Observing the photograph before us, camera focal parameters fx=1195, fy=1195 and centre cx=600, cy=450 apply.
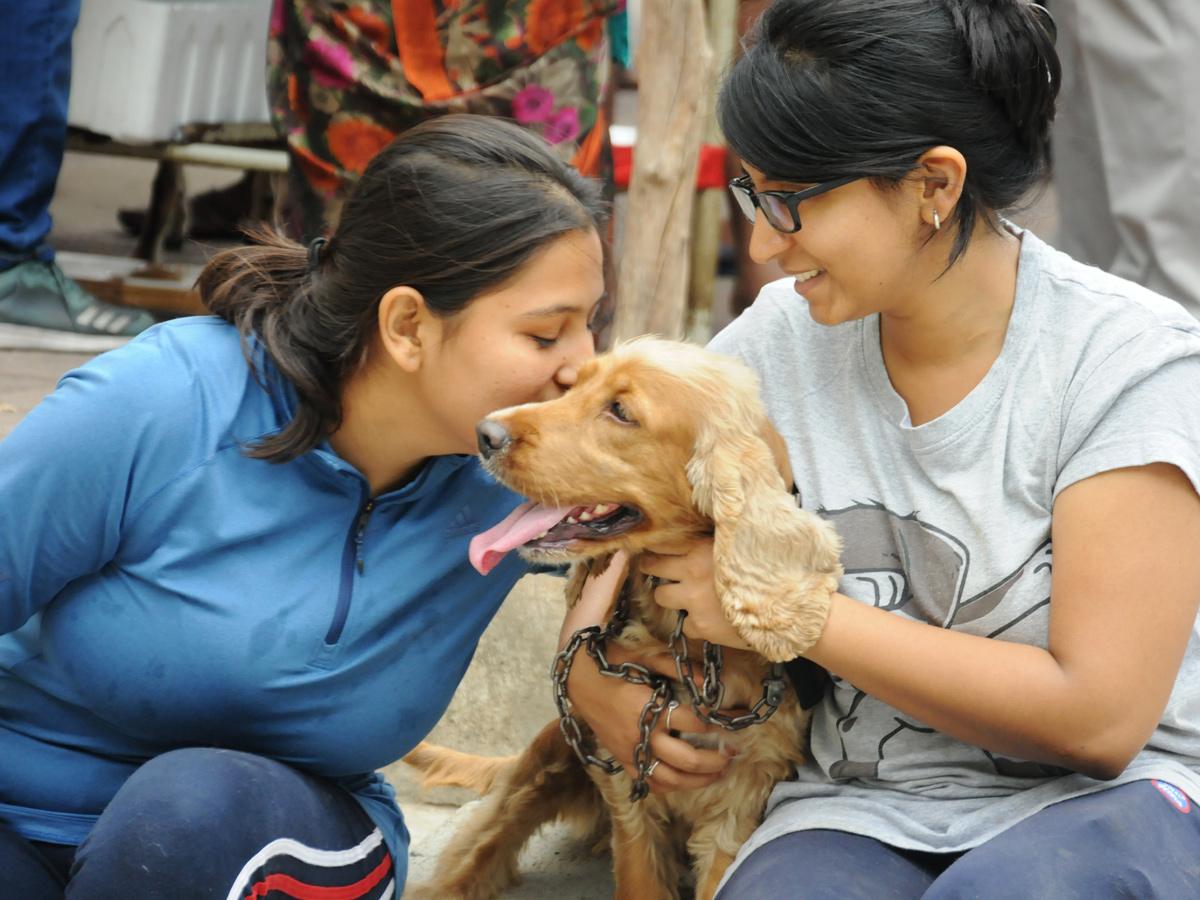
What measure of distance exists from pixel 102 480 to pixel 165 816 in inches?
20.7

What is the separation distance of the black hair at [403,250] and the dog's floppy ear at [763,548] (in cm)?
49

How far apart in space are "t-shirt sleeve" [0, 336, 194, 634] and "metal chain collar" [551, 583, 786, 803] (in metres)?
0.86

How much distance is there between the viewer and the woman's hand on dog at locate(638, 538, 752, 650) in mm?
2051

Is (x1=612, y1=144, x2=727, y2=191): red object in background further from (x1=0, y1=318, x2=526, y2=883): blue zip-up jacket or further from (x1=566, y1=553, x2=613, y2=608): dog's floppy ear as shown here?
(x1=0, y1=318, x2=526, y2=883): blue zip-up jacket

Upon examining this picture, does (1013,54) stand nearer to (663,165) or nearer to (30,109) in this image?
(663,165)

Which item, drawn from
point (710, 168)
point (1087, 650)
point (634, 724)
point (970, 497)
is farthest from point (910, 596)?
point (710, 168)

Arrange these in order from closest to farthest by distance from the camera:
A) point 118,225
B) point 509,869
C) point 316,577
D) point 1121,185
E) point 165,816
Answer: point 165,816
point 316,577
point 509,869
point 1121,185
point 118,225

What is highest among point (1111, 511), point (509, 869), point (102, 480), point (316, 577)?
point (1111, 511)

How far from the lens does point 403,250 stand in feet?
6.72

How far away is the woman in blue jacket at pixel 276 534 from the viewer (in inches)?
73.5

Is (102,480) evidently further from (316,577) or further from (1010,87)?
(1010,87)

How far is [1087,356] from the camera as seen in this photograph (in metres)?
1.90

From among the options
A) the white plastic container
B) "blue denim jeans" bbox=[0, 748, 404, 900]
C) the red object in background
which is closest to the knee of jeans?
"blue denim jeans" bbox=[0, 748, 404, 900]

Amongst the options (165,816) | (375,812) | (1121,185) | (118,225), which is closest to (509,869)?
(375,812)
